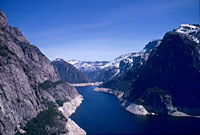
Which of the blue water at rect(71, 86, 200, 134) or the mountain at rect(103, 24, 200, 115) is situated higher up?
the mountain at rect(103, 24, 200, 115)

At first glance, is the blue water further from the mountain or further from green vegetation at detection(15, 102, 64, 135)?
green vegetation at detection(15, 102, 64, 135)

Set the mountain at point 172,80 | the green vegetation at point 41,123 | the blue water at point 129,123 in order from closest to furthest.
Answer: the green vegetation at point 41,123 < the blue water at point 129,123 < the mountain at point 172,80

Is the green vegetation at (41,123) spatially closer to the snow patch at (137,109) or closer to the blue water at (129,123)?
the blue water at (129,123)

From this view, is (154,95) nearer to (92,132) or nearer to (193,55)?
(193,55)

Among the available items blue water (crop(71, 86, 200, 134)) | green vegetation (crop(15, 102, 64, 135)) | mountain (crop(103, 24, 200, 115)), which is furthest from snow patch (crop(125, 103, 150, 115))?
green vegetation (crop(15, 102, 64, 135))

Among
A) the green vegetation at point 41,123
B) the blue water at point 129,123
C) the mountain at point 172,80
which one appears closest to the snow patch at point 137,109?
the mountain at point 172,80
